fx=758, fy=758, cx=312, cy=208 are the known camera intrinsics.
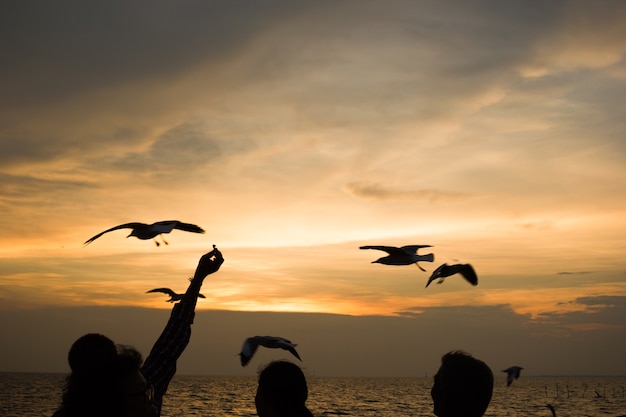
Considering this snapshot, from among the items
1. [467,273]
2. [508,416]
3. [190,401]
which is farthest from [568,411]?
[467,273]

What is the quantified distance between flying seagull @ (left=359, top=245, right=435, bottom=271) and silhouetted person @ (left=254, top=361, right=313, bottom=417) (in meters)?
7.40

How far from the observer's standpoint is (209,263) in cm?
447

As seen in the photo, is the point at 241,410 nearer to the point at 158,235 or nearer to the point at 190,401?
the point at 190,401

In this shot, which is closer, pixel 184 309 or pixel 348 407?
pixel 184 309

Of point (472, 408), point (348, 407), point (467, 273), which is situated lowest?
point (348, 407)

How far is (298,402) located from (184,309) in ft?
3.18

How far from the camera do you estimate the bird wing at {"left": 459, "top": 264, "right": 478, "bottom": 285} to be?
38.7 ft

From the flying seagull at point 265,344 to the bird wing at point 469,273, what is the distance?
3.10 meters

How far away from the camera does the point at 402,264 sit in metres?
12.3

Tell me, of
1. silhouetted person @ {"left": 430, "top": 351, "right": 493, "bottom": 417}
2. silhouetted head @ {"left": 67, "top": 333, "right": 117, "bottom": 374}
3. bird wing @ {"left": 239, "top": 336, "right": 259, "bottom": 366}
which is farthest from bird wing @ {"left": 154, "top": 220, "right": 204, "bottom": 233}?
silhouetted head @ {"left": 67, "top": 333, "right": 117, "bottom": 374}

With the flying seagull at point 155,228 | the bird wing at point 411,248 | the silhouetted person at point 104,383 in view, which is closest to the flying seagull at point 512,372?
the bird wing at point 411,248

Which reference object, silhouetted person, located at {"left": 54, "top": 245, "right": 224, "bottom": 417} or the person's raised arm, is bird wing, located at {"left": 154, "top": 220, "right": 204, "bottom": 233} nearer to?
the person's raised arm

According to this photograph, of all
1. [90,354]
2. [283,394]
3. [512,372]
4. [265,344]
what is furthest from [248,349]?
[512,372]

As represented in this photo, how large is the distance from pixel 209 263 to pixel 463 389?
1.66 meters
